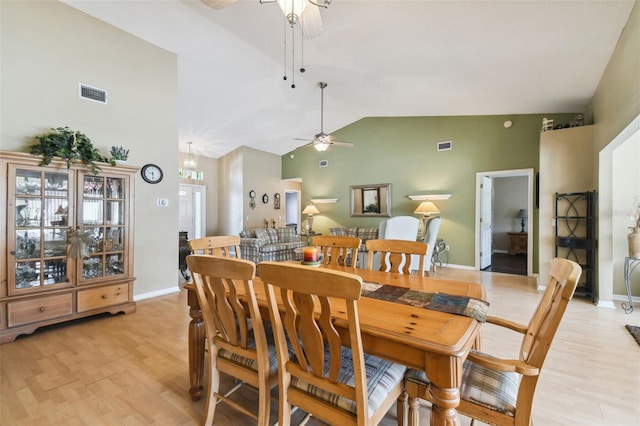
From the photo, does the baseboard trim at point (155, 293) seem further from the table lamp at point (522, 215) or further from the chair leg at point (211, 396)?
the table lamp at point (522, 215)

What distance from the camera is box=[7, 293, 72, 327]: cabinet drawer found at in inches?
105

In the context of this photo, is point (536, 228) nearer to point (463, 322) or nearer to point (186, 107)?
point (463, 322)

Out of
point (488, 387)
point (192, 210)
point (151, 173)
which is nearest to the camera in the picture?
point (488, 387)

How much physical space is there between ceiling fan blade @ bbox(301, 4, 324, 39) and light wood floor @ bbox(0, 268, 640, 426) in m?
2.80

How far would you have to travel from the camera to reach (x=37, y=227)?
9.21ft

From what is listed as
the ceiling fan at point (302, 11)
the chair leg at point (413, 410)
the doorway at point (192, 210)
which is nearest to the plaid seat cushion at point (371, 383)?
the chair leg at point (413, 410)

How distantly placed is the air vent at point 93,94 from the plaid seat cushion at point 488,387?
4.38 m

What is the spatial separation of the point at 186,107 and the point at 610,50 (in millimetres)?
6329

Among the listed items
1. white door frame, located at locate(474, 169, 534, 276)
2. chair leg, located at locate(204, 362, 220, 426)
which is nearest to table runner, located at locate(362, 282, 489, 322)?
chair leg, located at locate(204, 362, 220, 426)

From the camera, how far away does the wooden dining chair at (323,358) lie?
0.98 metres

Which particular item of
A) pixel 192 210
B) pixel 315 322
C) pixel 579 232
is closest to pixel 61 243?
pixel 315 322

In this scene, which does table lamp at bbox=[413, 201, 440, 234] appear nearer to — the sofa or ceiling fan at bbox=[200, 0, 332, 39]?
the sofa

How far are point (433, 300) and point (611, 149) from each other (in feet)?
12.2

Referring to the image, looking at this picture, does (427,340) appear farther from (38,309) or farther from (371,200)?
(371,200)
